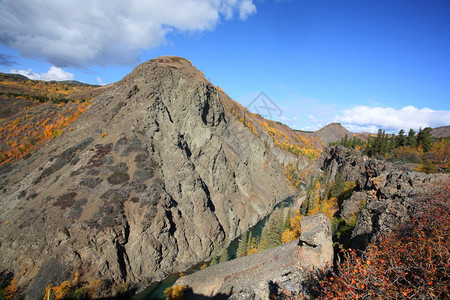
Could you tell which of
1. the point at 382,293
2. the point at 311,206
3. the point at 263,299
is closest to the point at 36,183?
the point at 263,299

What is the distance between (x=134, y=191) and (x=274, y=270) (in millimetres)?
33281

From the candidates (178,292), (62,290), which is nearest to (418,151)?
(178,292)

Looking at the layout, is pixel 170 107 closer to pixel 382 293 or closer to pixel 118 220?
pixel 118 220

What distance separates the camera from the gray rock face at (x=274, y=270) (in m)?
15.7

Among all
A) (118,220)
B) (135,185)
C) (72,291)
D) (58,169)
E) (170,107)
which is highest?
(170,107)

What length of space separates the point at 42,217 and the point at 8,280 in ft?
29.8

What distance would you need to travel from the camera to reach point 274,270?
18.9 metres

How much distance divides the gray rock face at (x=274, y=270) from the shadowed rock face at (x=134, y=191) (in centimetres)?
1689

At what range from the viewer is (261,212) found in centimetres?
6538

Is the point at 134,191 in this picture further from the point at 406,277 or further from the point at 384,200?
the point at 406,277

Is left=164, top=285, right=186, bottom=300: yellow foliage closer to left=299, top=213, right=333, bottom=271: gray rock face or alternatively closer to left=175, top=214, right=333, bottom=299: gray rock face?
left=175, top=214, right=333, bottom=299: gray rock face

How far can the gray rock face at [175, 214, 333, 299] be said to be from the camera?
15.7 metres

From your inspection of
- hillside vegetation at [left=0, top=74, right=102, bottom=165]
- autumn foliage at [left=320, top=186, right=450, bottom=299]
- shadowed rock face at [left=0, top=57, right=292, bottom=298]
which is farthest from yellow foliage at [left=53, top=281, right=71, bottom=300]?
hillside vegetation at [left=0, top=74, right=102, bottom=165]

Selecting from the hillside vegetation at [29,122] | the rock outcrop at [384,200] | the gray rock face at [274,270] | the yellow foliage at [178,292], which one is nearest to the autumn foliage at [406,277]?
the gray rock face at [274,270]
